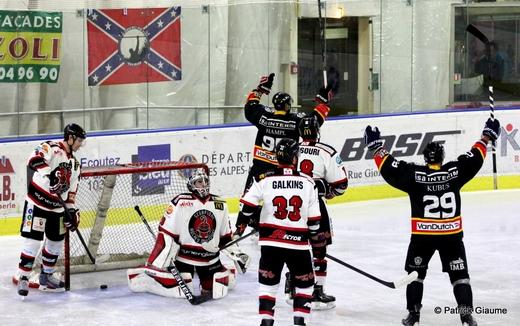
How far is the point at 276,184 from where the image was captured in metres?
6.04

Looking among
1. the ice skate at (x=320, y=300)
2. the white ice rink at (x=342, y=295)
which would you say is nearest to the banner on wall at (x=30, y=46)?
the white ice rink at (x=342, y=295)

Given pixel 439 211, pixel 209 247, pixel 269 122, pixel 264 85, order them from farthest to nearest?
pixel 264 85
pixel 269 122
pixel 209 247
pixel 439 211

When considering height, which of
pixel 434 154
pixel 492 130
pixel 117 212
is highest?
pixel 492 130

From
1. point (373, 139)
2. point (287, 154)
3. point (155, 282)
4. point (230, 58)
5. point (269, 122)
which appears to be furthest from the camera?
point (230, 58)

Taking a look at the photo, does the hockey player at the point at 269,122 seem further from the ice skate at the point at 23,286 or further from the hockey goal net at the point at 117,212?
the ice skate at the point at 23,286

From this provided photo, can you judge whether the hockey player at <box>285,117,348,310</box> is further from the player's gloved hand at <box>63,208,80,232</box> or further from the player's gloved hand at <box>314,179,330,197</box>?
the player's gloved hand at <box>63,208,80,232</box>

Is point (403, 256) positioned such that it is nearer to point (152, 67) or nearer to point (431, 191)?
point (431, 191)

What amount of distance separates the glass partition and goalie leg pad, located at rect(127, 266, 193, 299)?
117 inches

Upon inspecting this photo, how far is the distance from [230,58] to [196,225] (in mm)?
4776

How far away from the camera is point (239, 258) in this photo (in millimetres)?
8070

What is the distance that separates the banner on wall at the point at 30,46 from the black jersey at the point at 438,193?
4.91 meters

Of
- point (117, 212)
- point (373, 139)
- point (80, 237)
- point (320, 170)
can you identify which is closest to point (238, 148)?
point (117, 212)

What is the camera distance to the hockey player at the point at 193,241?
7.15 m

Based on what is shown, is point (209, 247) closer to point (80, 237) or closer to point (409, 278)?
point (80, 237)
